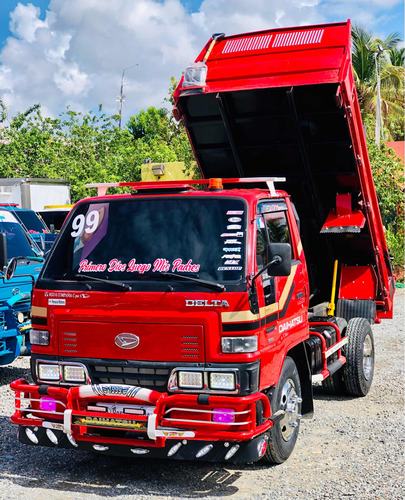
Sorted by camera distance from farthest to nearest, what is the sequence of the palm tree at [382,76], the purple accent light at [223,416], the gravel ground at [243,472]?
the palm tree at [382,76] → the gravel ground at [243,472] → the purple accent light at [223,416]

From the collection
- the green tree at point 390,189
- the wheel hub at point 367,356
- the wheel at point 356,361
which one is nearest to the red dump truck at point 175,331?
the wheel at point 356,361

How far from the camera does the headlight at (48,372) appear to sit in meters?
5.32

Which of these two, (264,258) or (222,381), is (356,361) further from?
(222,381)

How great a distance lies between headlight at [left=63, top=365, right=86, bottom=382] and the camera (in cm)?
525

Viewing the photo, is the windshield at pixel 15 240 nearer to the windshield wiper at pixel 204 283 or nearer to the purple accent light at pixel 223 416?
the windshield wiper at pixel 204 283

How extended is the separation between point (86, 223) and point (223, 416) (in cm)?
189

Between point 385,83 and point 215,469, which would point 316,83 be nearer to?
point 215,469

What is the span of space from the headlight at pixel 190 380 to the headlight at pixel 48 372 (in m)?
0.99

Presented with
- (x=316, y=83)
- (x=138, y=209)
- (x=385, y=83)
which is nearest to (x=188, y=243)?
(x=138, y=209)

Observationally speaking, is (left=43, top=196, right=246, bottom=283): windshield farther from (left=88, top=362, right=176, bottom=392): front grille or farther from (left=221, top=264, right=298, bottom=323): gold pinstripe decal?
(left=88, top=362, right=176, bottom=392): front grille

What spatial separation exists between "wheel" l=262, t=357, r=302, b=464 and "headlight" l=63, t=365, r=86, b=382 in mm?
1422

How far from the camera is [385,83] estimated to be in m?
36.5

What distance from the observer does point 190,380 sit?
4.98 meters

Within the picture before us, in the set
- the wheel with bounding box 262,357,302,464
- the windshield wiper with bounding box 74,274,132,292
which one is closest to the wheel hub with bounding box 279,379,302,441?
the wheel with bounding box 262,357,302,464
